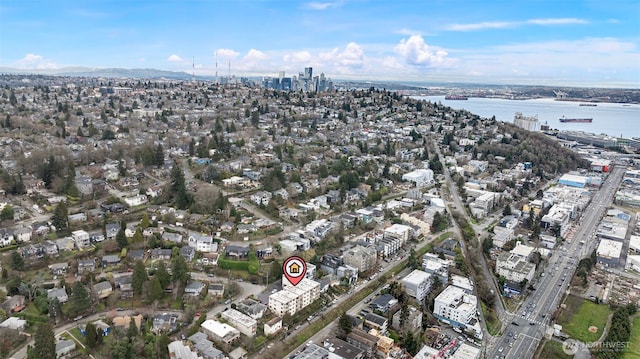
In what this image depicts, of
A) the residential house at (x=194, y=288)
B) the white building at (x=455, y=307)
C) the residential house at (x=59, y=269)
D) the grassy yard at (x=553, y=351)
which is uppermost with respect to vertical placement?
the residential house at (x=59, y=269)

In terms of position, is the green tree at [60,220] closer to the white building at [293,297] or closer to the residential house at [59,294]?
the residential house at [59,294]

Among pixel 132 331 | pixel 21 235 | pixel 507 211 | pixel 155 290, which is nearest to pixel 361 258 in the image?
pixel 155 290

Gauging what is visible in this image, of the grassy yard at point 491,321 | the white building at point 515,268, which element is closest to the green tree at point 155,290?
the grassy yard at point 491,321

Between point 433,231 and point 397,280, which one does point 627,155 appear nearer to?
point 433,231

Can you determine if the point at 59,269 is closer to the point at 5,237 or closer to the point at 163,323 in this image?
the point at 5,237

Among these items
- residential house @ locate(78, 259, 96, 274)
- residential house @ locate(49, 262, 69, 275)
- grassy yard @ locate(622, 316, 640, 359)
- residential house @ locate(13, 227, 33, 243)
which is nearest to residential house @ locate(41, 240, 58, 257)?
residential house @ locate(49, 262, 69, 275)
